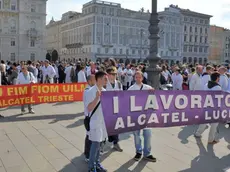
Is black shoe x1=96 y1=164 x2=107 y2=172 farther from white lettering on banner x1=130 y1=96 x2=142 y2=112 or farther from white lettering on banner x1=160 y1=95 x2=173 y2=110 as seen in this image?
white lettering on banner x1=160 y1=95 x2=173 y2=110

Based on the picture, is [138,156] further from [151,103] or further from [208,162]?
[208,162]

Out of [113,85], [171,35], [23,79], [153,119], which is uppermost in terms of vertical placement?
[171,35]

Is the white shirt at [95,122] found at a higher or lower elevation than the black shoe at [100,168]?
higher

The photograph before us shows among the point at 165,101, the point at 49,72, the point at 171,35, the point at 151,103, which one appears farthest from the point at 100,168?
the point at 171,35

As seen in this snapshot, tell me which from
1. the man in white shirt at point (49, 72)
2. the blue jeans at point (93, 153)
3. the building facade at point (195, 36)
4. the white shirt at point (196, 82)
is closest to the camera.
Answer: the blue jeans at point (93, 153)

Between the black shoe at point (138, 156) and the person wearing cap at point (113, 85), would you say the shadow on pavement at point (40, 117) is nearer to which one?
the person wearing cap at point (113, 85)

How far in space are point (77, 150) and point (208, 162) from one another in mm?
2638

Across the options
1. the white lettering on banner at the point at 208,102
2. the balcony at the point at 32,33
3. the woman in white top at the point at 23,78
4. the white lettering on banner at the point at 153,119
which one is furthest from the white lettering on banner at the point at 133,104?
the balcony at the point at 32,33

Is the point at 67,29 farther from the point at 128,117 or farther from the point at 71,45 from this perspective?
the point at 128,117

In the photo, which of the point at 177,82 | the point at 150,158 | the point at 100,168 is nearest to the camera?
the point at 100,168

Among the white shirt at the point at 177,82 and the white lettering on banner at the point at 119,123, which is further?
the white shirt at the point at 177,82

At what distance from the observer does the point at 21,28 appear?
6481 cm

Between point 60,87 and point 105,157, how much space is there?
5561 millimetres

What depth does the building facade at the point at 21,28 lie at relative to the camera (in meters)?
63.8
